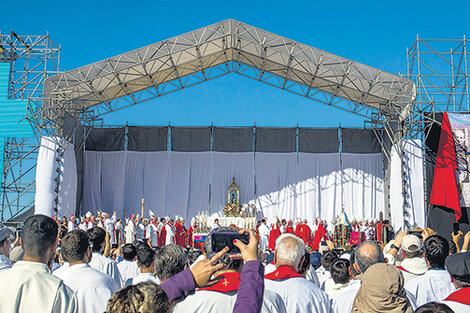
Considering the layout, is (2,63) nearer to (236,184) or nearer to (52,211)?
(52,211)

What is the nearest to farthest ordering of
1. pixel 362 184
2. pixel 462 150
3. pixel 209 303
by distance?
pixel 209 303 < pixel 462 150 < pixel 362 184

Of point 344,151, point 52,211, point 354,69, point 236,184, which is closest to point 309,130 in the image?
point 344,151

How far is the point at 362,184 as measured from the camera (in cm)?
2623

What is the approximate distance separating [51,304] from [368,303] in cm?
169

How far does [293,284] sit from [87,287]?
1421 millimetres

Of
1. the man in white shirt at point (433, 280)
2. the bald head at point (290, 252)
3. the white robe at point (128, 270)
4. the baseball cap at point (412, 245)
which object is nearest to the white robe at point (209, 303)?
the bald head at point (290, 252)

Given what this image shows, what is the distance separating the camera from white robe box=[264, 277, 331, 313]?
3.38 meters

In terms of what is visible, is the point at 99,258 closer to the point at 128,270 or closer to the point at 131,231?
the point at 128,270

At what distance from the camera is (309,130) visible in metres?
26.8

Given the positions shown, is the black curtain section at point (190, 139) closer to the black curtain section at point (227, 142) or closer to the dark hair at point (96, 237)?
the black curtain section at point (227, 142)

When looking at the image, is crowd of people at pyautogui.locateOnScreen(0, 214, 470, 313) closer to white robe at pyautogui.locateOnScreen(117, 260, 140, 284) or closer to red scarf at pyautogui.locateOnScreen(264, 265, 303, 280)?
red scarf at pyautogui.locateOnScreen(264, 265, 303, 280)

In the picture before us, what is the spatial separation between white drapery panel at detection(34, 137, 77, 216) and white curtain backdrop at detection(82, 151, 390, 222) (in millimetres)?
4809

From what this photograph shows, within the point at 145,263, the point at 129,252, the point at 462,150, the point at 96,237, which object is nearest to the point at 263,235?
the point at 462,150

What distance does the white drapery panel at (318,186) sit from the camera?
85.9 ft
